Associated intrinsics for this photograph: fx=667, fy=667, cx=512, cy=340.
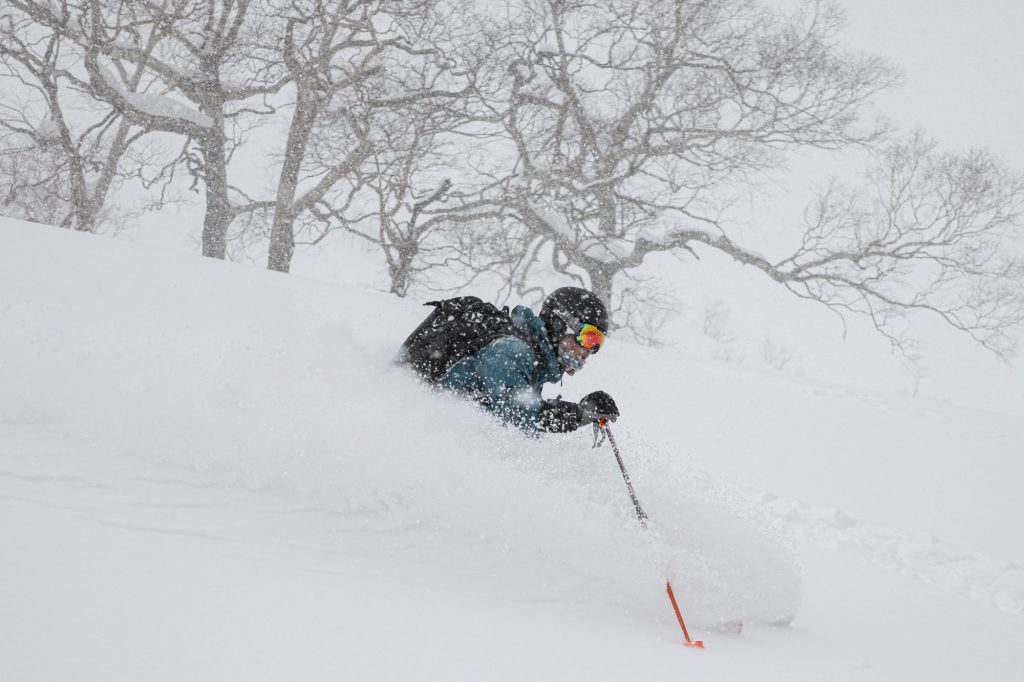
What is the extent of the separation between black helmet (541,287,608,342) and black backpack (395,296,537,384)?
18 cm

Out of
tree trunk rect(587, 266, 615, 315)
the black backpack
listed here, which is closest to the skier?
the black backpack

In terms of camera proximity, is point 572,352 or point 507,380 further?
point 572,352

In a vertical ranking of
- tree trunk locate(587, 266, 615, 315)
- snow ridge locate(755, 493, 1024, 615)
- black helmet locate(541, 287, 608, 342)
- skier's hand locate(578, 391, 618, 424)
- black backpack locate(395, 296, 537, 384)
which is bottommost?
snow ridge locate(755, 493, 1024, 615)

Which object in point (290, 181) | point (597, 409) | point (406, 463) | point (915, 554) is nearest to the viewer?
point (406, 463)

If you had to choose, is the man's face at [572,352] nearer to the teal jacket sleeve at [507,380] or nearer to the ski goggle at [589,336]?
the ski goggle at [589,336]

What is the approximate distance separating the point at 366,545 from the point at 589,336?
1.75m

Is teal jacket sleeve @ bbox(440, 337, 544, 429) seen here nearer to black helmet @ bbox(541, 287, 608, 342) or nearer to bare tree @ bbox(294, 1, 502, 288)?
black helmet @ bbox(541, 287, 608, 342)

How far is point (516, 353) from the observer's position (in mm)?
3824

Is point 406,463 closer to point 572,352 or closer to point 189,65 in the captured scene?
point 572,352

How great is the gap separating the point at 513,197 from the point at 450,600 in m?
10.7

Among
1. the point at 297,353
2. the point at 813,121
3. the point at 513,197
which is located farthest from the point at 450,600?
the point at 813,121

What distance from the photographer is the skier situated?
12.6 ft

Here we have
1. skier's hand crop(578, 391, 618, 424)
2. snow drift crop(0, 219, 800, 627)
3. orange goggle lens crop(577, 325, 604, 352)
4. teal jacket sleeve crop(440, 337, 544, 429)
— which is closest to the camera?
snow drift crop(0, 219, 800, 627)

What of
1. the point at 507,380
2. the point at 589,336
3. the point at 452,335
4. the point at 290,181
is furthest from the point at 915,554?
the point at 290,181
